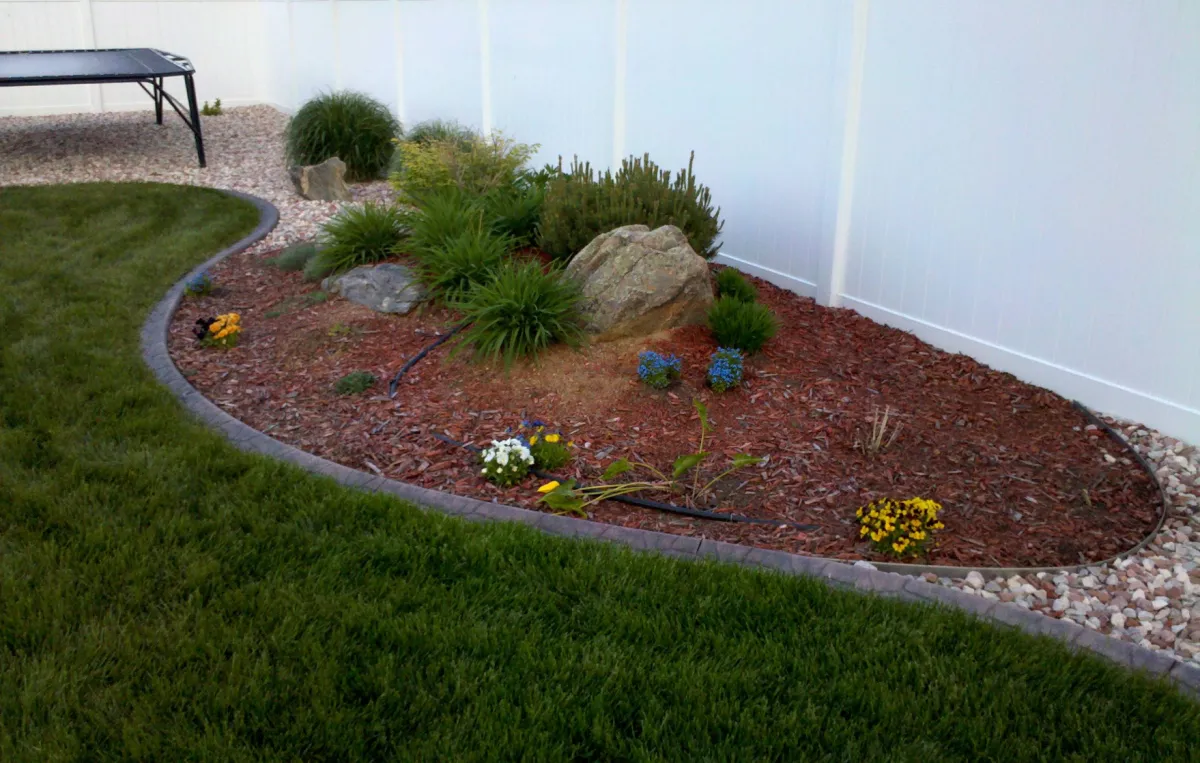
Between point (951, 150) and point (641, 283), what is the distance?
73.0 inches

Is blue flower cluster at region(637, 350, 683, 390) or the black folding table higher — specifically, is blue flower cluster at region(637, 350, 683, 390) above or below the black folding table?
below

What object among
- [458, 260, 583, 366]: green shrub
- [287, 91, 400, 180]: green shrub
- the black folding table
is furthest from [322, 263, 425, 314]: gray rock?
the black folding table

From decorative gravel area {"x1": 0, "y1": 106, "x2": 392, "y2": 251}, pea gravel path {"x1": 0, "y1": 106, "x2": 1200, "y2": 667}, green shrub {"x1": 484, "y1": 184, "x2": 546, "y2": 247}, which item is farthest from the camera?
decorative gravel area {"x1": 0, "y1": 106, "x2": 392, "y2": 251}

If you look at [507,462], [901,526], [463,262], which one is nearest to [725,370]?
[507,462]

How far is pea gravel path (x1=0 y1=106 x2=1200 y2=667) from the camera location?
335 centimetres

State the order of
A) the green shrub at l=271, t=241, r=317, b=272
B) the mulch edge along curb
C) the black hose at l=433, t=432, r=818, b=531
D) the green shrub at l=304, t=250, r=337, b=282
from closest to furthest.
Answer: the mulch edge along curb, the black hose at l=433, t=432, r=818, b=531, the green shrub at l=304, t=250, r=337, b=282, the green shrub at l=271, t=241, r=317, b=272

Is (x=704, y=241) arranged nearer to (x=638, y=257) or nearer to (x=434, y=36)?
(x=638, y=257)

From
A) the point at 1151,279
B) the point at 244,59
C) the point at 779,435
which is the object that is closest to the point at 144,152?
the point at 244,59

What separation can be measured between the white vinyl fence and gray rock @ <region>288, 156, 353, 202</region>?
2522 millimetres

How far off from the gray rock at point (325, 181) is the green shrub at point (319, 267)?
10.1 feet

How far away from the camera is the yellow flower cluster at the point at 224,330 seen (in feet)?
19.4

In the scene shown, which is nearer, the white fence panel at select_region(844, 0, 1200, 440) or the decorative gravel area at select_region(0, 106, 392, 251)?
the white fence panel at select_region(844, 0, 1200, 440)

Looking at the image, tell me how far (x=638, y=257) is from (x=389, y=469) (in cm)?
195

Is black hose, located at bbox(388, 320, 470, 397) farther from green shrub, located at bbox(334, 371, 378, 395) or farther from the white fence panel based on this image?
the white fence panel
